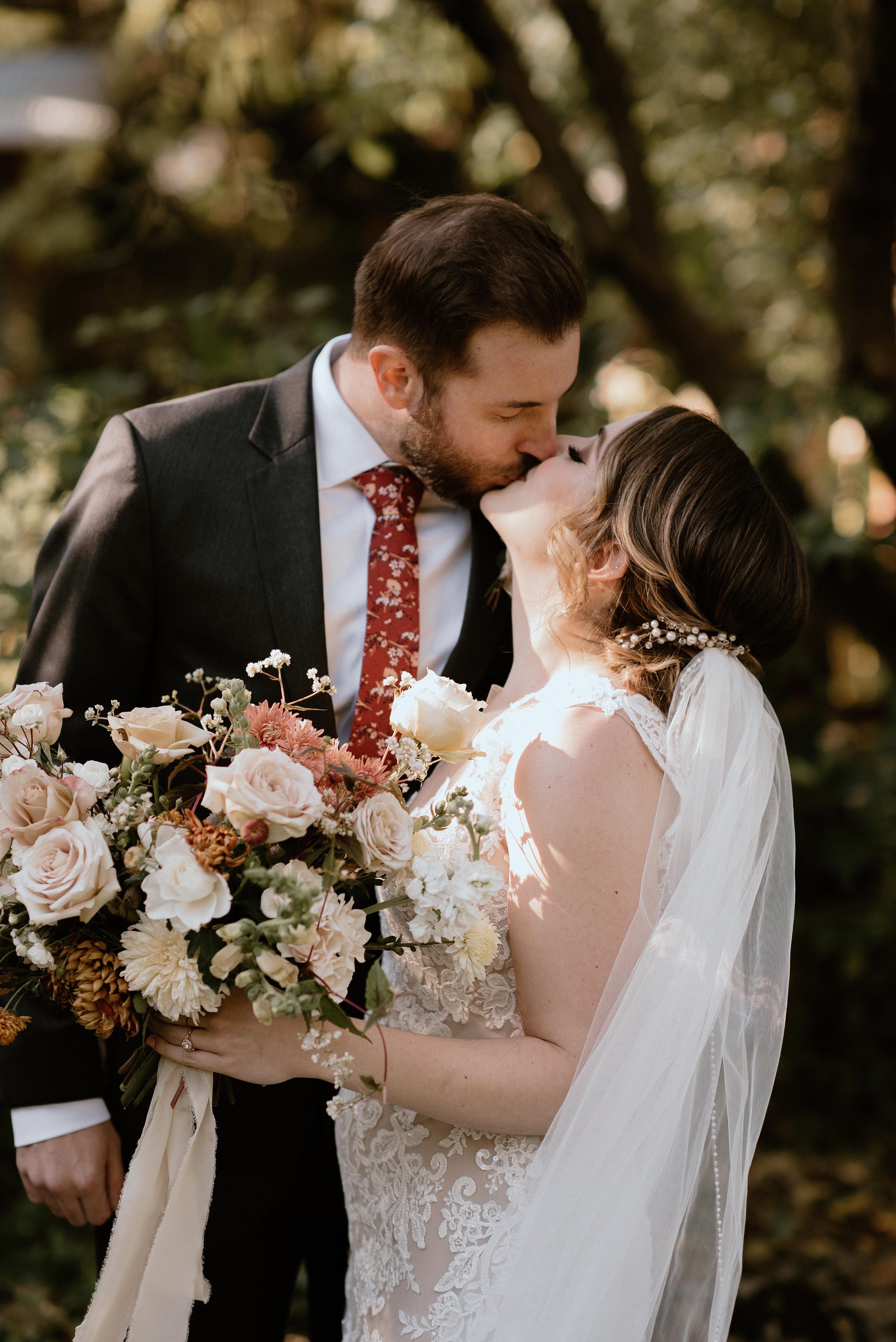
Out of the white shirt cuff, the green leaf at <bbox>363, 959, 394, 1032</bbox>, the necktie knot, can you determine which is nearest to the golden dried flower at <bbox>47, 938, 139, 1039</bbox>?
the green leaf at <bbox>363, 959, 394, 1032</bbox>

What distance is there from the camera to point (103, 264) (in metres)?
6.70

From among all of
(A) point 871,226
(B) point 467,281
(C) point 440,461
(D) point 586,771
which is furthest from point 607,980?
(A) point 871,226

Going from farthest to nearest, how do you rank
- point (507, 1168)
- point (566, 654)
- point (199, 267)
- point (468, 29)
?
point (199, 267), point (468, 29), point (566, 654), point (507, 1168)

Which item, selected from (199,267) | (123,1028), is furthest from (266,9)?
(123,1028)

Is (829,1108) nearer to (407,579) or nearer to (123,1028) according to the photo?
(407,579)

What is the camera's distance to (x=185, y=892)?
4.45ft

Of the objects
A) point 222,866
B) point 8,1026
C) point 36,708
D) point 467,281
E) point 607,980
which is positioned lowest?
point 607,980

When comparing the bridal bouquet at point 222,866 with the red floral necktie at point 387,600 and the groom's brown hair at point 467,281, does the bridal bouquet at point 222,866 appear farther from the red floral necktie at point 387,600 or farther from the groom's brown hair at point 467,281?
the groom's brown hair at point 467,281

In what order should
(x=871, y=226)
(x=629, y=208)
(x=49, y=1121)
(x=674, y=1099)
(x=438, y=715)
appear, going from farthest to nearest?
(x=629, y=208) < (x=871, y=226) < (x=49, y=1121) < (x=674, y=1099) < (x=438, y=715)

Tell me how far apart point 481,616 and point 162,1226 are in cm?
129

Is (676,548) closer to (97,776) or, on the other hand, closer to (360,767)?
(360,767)

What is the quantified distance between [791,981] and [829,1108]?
1.76 feet

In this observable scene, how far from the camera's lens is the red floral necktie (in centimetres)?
212

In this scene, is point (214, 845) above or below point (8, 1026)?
above
